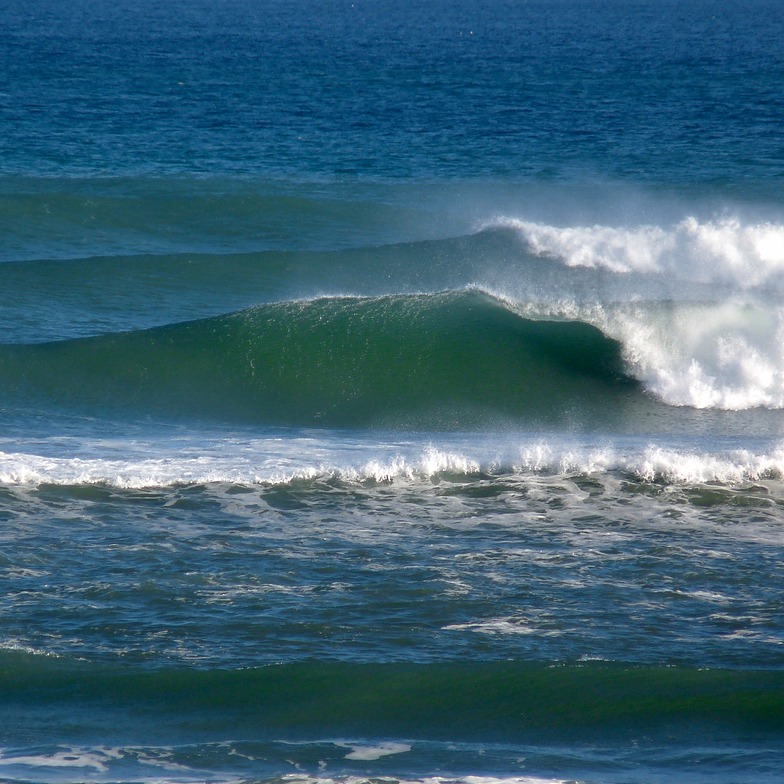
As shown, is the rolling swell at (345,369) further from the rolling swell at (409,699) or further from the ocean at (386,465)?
the rolling swell at (409,699)

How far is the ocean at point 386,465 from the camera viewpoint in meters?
6.15

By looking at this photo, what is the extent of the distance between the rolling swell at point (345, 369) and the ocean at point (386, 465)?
5 cm

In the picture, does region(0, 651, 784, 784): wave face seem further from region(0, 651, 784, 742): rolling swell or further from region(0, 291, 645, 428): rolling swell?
region(0, 291, 645, 428): rolling swell

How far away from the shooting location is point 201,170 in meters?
25.7

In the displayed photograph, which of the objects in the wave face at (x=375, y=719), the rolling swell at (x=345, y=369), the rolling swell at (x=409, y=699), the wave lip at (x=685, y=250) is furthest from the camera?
the wave lip at (x=685, y=250)

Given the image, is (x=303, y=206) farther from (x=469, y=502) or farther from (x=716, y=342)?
(x=469, y=502)

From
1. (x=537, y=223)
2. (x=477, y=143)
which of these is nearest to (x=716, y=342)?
(x=537, y=223)

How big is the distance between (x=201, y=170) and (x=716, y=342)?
50.8ft

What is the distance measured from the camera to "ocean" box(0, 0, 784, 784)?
6.15 metres

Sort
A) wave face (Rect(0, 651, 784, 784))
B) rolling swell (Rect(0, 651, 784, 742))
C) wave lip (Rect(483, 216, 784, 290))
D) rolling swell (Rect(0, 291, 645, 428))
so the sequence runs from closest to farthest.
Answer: wave face (Rect(0, 651, 784, 784)) → rolling swell (Rect(0, 651, 784, 742)) → rolling swell (Rect(0, 291, 645, 428)) → wave lip (Rect(483, 216, 784, 290))

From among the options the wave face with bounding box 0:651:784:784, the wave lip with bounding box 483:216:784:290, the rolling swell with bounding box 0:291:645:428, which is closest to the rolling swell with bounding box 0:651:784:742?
the wave face with bounding box 0:651:784:784

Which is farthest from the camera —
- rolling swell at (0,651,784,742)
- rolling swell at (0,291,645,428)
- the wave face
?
rolling swell at (0,291,645,428)

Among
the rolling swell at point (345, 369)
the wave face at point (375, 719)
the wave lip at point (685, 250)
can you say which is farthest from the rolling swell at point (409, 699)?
the wave lip at point (685, 250)

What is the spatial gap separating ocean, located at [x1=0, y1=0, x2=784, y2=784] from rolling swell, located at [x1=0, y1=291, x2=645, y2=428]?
0.05 m
